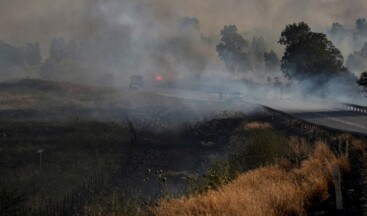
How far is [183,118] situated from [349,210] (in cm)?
4189

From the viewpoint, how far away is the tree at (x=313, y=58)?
74.1 m

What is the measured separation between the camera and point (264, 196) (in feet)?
38.7

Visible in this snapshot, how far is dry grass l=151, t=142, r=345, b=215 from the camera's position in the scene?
1084 cm

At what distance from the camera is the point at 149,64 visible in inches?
5723

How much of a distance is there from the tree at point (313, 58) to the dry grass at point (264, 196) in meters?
62.1

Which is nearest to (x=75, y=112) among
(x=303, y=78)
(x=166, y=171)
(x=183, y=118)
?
(x=183, y=118)

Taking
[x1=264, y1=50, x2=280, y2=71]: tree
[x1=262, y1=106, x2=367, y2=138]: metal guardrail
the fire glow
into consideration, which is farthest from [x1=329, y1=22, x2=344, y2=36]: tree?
[x1=262, y1=106, x2=367, y2=138]: metal guardrail

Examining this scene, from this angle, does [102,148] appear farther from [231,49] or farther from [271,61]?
[271,61]

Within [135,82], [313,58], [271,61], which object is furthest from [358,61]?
[135,82]

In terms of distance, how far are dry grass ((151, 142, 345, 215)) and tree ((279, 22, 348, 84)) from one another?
62.1m

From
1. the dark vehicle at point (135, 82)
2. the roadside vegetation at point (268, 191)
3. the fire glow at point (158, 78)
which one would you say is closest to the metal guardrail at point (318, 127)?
the roadside vegetation at point (268, 191)

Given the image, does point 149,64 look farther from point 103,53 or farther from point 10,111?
point 10,111

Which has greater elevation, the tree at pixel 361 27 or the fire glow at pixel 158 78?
the tree at pixel 361 27

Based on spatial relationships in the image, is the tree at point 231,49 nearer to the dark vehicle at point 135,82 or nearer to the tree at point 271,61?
the tree at point 271,61
